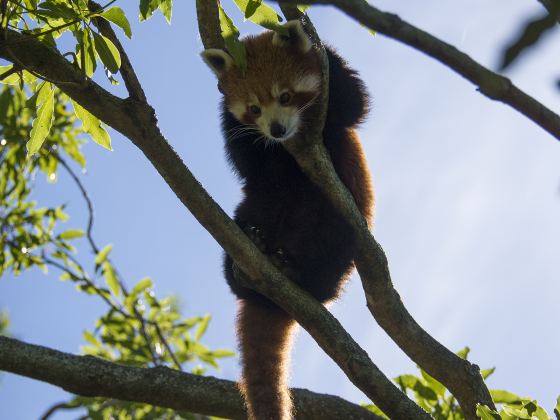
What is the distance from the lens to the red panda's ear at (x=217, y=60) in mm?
4347

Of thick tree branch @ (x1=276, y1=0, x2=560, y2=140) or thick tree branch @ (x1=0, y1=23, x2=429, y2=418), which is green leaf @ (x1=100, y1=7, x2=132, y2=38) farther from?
thick tree branch @ (x1=276, y1=0, x2=560, y2=140)

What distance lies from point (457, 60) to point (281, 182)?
2899 millimetres

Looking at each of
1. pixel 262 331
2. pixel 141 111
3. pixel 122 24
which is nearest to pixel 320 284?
pixel 262 331

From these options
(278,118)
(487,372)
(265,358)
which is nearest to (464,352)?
(487,372)

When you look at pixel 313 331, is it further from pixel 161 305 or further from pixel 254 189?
pixel 161 305

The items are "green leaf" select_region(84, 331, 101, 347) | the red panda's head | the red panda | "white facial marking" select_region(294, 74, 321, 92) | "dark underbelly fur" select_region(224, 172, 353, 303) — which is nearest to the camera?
the red panda

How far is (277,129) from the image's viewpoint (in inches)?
171

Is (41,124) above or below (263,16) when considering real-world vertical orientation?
below

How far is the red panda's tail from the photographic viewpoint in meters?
3.60

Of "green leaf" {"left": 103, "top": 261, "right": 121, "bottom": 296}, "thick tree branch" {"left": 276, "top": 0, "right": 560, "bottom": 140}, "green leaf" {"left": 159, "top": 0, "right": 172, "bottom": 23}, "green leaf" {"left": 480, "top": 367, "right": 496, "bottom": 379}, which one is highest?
"green leaf" {"left": 103, "top": 261, "right": 121, "bottom": 296}

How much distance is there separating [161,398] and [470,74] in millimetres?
2612

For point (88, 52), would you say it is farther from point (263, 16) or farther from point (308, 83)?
point (308, 83)

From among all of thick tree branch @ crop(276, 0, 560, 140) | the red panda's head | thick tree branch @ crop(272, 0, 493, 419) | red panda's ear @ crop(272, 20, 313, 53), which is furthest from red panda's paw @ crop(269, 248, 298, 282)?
thick tree branch @ crop(276, 0, 560, 140)

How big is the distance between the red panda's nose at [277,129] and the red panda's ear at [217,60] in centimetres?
55
